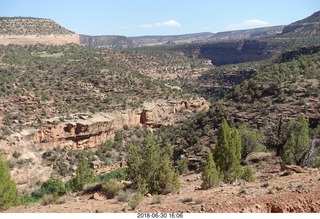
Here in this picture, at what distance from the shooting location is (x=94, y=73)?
51.1 metres

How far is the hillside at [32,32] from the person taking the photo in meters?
66.8

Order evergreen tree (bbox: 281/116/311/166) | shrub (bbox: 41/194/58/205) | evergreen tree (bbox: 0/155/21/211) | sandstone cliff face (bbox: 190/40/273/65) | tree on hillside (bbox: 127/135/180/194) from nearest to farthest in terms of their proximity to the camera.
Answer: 1. evergreen tree (bbox: 0/155/21/211)
2. shrub (bbox: 41/194/58/205)
3. tree on hillside (bbox: 127/135/180/194)
4. evergreen tree (bbox: 281/116/311/166)
5. sandstone cliff face (bbox: 190/40/273/65)

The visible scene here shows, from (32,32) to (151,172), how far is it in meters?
59.9

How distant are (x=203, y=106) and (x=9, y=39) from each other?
36355mm

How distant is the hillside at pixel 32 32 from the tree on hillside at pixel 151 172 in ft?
175

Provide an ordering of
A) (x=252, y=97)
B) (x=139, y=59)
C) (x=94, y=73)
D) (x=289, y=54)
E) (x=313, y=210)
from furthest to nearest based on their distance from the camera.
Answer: (x=139, y=59), (x=289, y=54), (x=94, y=73), (x=252, y=97), (x=313, y=210)

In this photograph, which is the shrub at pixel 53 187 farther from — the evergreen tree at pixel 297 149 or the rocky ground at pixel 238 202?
the evergreen tree at pixel 297 149

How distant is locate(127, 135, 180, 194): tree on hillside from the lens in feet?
55.1

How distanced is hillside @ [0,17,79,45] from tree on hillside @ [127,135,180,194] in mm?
53331

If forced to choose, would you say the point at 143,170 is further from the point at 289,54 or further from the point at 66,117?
the point at 289,54

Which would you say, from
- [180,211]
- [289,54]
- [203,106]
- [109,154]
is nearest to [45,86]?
[109,154]

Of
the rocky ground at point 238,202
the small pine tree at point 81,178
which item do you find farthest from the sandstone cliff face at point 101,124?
the rocky ground at point 238,202

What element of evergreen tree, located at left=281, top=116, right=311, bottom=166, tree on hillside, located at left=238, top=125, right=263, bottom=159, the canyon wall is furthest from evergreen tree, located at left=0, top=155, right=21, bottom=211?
the canyon wall

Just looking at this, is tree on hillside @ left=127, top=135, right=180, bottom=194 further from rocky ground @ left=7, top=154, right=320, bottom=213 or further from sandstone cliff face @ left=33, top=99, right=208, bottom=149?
sandstone cliff face @ left=33, top=99, right=208, bottom=149
